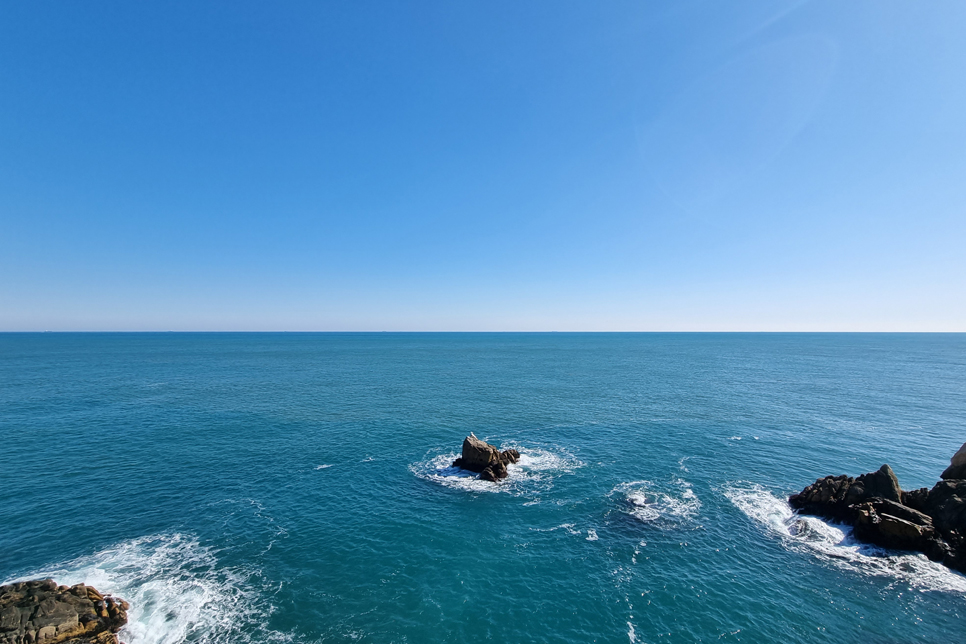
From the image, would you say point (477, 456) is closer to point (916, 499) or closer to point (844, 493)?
point (844, 493)

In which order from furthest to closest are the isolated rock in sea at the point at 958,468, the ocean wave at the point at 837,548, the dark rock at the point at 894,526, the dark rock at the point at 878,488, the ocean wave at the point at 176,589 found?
the isolated rock in sea at the point at 958,468, the dark rock at the point at 878,488, the dark rock at the point at 894,526, the ocean wave at the point at 837,548, the ocean wave at the point at 176,589

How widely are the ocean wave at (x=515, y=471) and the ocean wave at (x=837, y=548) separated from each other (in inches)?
946

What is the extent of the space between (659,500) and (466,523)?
86.4 ft

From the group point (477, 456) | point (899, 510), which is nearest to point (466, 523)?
point (477, 456)

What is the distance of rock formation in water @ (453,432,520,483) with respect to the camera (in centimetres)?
6100

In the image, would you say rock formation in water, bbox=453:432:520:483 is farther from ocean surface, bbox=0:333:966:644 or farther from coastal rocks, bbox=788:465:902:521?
coastal rocks, bbox=788:465:902:521

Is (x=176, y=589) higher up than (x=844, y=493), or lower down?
lower down

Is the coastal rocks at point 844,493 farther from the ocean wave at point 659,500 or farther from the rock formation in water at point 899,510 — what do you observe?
the ocean wave at point 659,500

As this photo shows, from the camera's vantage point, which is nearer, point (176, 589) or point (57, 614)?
point (57, 614)

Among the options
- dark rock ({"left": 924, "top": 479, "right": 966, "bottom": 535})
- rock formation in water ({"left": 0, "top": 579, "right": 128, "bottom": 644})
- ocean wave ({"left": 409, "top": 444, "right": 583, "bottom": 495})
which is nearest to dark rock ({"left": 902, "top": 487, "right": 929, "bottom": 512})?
dark rock ({"left": 924, "top": 479, "right": 966, "bottom": 535})

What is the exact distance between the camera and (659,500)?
53.6 meters

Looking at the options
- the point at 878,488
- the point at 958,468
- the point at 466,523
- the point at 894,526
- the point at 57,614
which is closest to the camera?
the point at 57,614

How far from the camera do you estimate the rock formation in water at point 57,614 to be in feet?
98.0

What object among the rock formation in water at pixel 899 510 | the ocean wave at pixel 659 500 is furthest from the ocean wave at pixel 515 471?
the rock formation in water at pixel 899 510
